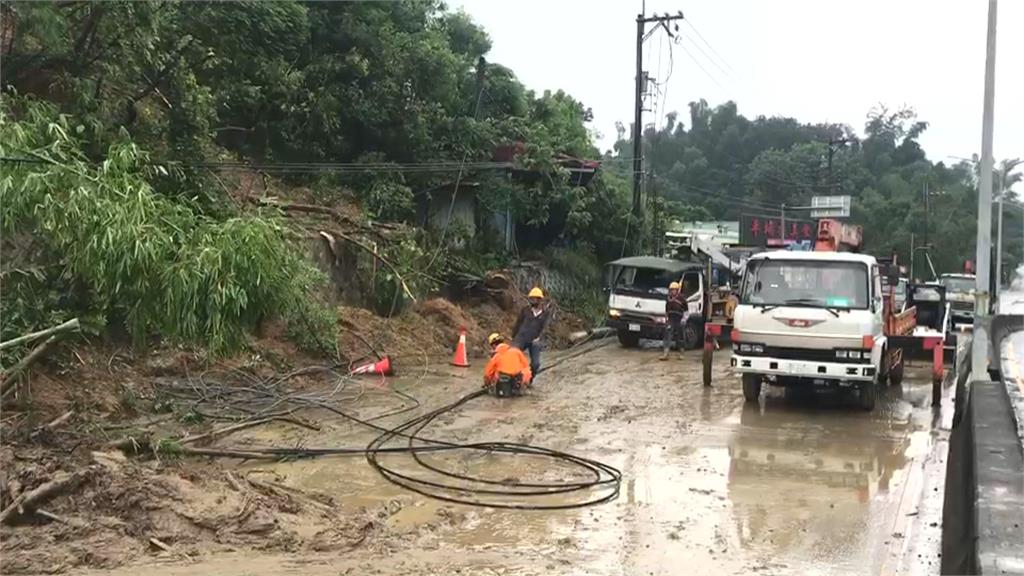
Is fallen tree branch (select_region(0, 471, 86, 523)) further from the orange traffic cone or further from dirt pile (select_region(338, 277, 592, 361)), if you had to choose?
the orange traffic cone

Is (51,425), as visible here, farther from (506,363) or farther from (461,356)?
(461,356)

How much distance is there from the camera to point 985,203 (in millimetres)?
12453

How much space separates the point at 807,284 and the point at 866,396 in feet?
6.10

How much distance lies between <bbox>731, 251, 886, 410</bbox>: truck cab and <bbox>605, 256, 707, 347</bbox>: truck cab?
8.22 metres

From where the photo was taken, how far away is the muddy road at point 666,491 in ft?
20.7

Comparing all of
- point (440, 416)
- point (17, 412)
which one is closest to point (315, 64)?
point (440, 416)

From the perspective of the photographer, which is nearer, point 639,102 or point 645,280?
point 645,280

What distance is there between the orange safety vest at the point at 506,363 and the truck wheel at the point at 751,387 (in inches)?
137

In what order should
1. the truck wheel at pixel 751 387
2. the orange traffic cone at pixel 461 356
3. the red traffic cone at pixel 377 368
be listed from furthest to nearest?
the orange traffic cone at pixel 461 356 → the red traffic cone at pixel 377 368 → the truck wheel at pixel 751 387

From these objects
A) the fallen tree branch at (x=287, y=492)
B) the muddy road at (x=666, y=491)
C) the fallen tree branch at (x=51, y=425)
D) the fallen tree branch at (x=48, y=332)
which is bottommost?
the muddy road at (x=666, y=491)

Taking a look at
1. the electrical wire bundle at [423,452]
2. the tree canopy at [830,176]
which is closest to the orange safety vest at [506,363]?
the electrical wire bundle at [423,452]

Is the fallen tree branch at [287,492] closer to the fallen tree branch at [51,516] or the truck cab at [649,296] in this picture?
the fallen tree branch at [51,516]

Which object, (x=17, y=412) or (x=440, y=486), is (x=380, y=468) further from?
(x=17, y=412)

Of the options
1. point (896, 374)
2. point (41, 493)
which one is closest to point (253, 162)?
point (896, 374)
